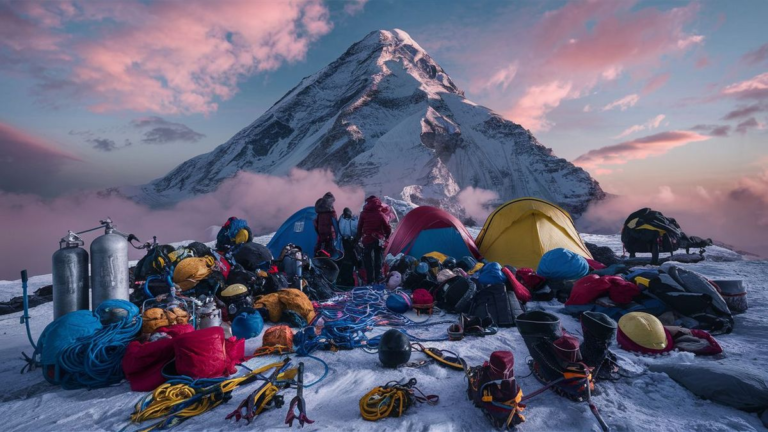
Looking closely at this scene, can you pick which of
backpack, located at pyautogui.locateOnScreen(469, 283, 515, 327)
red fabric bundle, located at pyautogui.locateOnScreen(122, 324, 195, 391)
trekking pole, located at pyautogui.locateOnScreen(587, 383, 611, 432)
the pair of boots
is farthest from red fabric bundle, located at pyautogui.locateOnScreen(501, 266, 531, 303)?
red fabric bundle, located at pyautogui.locateOnScreen(122, 324, 195, 391)

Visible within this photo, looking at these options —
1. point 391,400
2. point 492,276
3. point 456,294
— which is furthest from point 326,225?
point 391,400

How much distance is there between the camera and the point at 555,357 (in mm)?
3166

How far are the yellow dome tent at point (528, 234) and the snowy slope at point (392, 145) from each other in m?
37.0

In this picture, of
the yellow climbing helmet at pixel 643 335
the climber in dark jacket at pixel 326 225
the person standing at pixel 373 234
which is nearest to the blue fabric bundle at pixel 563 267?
the yellow climbing helmet at pixel 643 335

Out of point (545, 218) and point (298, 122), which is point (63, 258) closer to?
point (545, 218)

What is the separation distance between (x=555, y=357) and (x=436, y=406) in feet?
3.61

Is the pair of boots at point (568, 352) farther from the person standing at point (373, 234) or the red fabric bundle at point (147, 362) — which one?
the person standing at point (373, 234)

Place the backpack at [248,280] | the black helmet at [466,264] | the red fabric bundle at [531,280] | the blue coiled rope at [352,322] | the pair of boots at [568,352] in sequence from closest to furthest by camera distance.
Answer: the pair of boots at [568,352] → the blue coiled rope at [352,322] → the backpack at [248,280] → the red fabric bundle at [531,280] → the black helmet at [466,264]

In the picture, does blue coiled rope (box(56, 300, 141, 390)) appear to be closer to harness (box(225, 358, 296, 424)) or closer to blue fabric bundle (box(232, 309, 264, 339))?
blue fabric bundle (box(232, 309, 264, 339))

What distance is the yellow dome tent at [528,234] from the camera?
8570 mm

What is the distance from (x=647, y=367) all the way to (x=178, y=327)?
478 cm

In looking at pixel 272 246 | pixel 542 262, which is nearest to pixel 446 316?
pixel 542 262

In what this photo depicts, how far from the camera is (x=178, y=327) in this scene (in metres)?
4.03

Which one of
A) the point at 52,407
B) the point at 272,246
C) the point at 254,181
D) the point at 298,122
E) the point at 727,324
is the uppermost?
the point at 298,122
